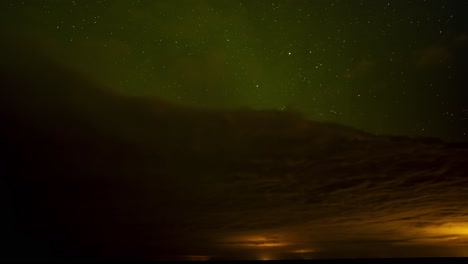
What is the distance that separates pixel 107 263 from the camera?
21.0 meters

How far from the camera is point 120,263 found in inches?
782

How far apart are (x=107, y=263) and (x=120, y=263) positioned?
1.56 m
